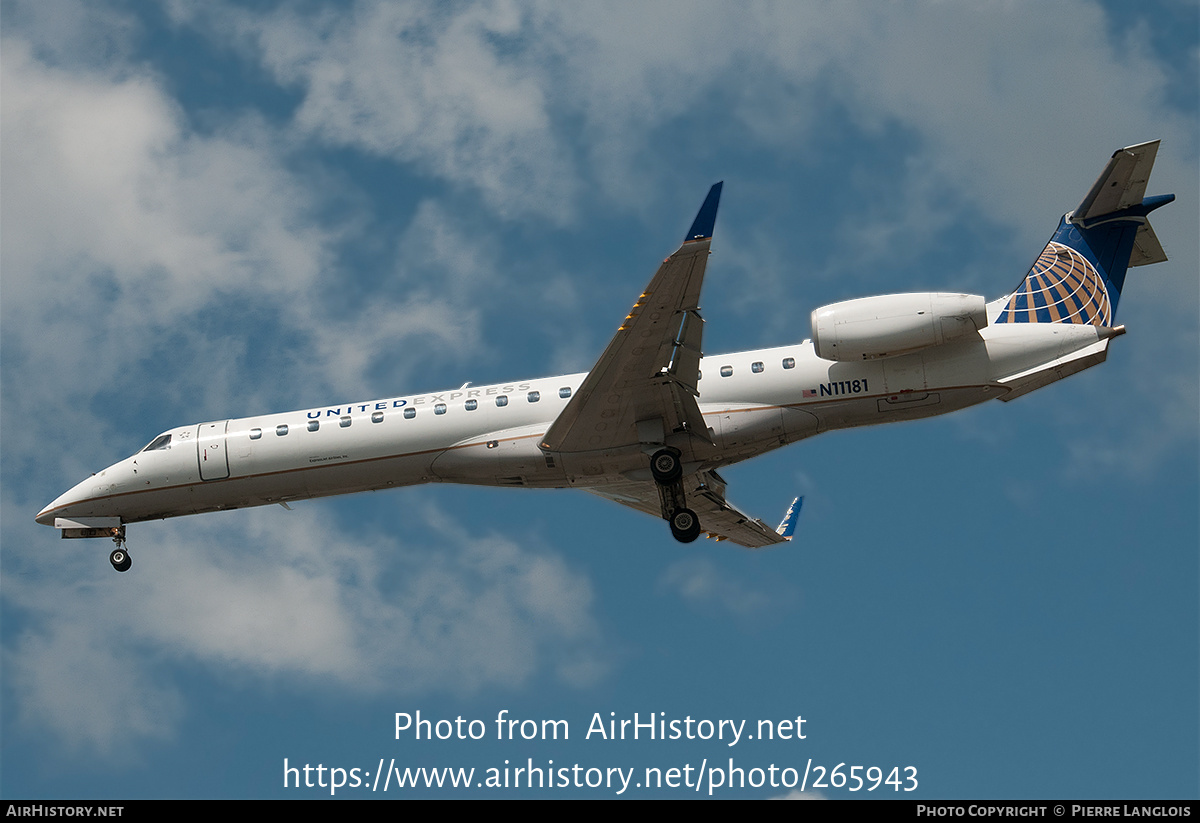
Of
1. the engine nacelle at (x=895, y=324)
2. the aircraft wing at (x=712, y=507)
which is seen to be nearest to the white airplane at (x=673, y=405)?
the engine nacelle at (x=895, y=324)

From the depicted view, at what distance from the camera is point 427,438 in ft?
91.7

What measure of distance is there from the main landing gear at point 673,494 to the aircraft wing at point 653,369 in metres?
0.59

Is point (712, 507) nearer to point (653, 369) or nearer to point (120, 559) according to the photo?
point (653, 369)

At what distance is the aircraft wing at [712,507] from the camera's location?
3038 centimetres

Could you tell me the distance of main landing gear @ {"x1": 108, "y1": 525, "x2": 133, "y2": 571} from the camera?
2991 cm

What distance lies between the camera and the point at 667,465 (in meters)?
26.6

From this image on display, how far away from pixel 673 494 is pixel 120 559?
1327cm

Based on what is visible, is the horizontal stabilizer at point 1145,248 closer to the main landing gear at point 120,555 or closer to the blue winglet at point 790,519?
the blue winglet at point 790,519

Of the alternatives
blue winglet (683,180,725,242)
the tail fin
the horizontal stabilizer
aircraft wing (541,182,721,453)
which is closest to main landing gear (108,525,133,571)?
aircraft wing (541,182,721,453)

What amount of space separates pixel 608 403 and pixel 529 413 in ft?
8.19
